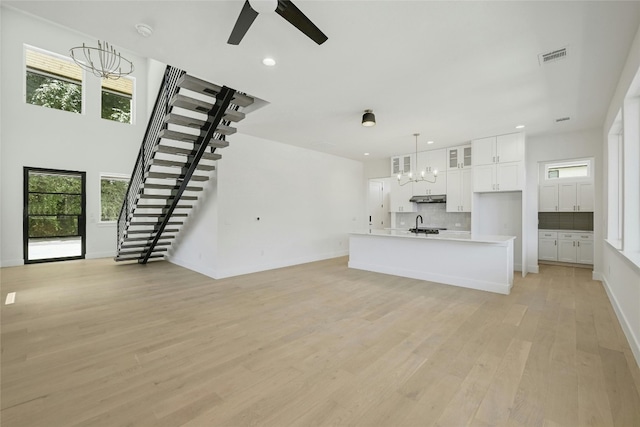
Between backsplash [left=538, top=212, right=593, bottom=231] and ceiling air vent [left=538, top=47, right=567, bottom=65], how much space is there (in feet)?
18.2

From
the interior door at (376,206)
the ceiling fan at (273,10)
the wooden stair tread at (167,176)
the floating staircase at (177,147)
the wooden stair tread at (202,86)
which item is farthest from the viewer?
the interior door at (376,206)

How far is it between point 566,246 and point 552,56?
559cm

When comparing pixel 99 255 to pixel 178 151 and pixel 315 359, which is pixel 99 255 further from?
pixel 315 359

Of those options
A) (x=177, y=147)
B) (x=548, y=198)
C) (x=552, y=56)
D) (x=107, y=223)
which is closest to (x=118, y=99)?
(x=107, y=223)

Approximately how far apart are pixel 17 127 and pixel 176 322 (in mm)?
7040

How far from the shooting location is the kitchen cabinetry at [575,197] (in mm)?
6398

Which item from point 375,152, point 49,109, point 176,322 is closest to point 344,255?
point 375,152

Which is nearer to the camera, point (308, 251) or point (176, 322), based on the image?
point (176, 322)

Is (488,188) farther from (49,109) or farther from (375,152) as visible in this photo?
(49,109)

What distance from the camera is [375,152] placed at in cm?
761

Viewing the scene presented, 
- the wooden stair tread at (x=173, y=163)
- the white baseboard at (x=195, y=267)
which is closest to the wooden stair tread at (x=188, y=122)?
the wooden stair tread at (x=173, y=163)

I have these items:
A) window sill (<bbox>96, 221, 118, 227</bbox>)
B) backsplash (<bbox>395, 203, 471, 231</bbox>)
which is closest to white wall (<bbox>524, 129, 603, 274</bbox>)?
backsplash (<bbox>395, 203, 471, 231</bbox>)

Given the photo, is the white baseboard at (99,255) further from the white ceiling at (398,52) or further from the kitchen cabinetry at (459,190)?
the kitchen cabinetry at (459,190)

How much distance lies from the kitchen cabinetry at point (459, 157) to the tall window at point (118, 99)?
9.32 metres
